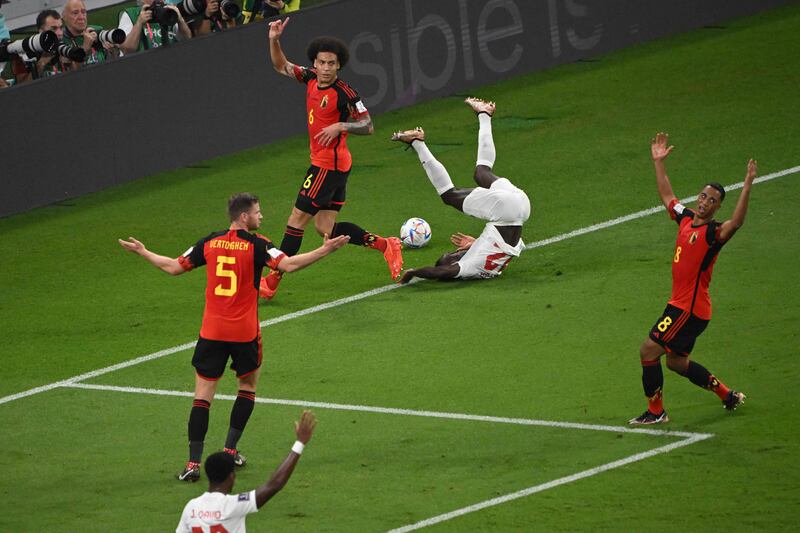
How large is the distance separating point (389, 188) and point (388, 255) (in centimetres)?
370

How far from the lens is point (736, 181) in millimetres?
19078

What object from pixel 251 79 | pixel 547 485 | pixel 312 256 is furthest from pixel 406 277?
pixel 251 79

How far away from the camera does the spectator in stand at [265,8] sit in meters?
23.2

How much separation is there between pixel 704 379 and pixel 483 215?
4523 mm

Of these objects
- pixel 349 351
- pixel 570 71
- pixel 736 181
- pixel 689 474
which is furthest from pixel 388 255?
pixel 570 71

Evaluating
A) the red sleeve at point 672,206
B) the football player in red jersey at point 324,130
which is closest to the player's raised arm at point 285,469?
the red sleeve at point 672,206

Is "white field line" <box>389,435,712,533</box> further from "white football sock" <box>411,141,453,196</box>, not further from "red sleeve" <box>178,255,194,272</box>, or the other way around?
"white football sock" <box>411,141,453,196</box>

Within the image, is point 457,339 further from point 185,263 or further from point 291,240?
point 185,263

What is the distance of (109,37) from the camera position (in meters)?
21.0

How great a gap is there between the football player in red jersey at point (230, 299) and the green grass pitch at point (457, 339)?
1.51 feet

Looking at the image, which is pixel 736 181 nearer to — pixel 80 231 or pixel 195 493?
pixel 80 231

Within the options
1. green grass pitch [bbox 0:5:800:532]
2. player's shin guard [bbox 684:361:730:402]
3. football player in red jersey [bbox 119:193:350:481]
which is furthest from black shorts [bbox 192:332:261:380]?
player's shin guard [bbox 684:361:730:402]

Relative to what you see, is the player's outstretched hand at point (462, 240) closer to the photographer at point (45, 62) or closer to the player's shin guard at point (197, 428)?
the player's shin guard at point (197, 428)

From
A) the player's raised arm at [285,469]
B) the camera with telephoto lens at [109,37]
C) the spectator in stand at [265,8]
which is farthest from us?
the spectator in stand at [265,8]
